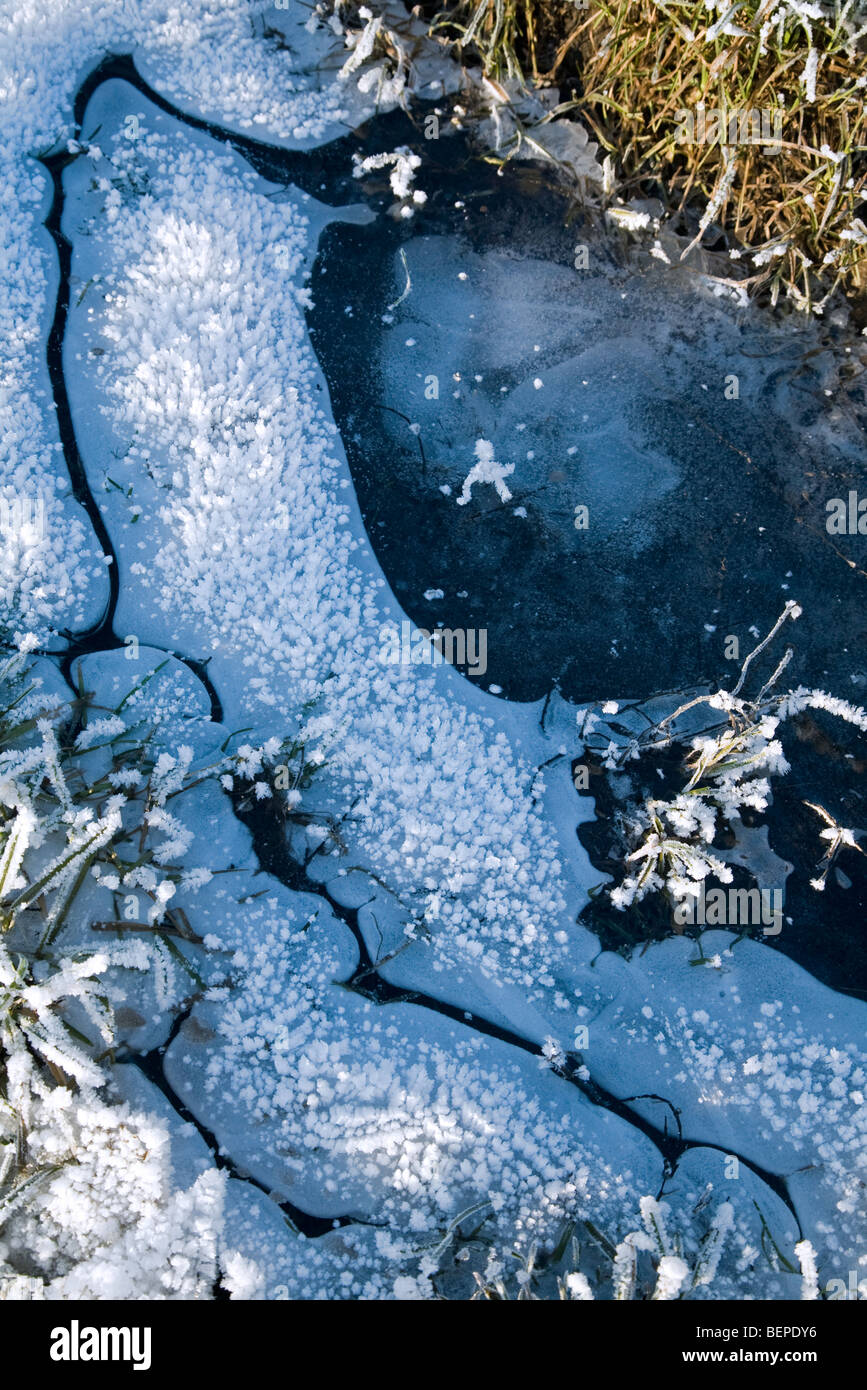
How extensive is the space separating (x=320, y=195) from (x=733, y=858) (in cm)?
159

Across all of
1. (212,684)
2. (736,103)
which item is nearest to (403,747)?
(212,684)

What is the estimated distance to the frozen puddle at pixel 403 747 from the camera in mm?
1555

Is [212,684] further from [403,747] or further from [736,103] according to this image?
[736,103]

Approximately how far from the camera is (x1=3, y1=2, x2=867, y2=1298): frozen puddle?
5.10 feet

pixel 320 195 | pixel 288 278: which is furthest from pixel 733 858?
pixel 320 195

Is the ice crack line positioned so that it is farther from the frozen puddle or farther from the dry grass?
the dry grass

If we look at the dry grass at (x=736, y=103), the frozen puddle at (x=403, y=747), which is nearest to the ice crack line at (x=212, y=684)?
the frozen puddle at (x=403, y=747)

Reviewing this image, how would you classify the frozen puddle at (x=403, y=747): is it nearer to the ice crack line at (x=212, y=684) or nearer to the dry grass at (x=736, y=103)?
the ice crack line at (x=212, y=684)

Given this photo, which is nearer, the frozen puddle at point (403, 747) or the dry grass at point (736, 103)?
the frozen puddle at point (403, 747)

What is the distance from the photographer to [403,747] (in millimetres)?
1706

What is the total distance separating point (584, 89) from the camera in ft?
6.41

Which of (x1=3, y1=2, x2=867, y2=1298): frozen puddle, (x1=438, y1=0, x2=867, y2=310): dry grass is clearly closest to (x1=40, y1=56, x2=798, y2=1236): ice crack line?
(x1=3, y1=2, x2=867, y2=1298): frozen puddle

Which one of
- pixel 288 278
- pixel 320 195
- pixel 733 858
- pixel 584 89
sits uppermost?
pixel 584 89

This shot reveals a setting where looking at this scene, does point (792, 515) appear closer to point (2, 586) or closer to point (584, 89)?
point (584, 89)
